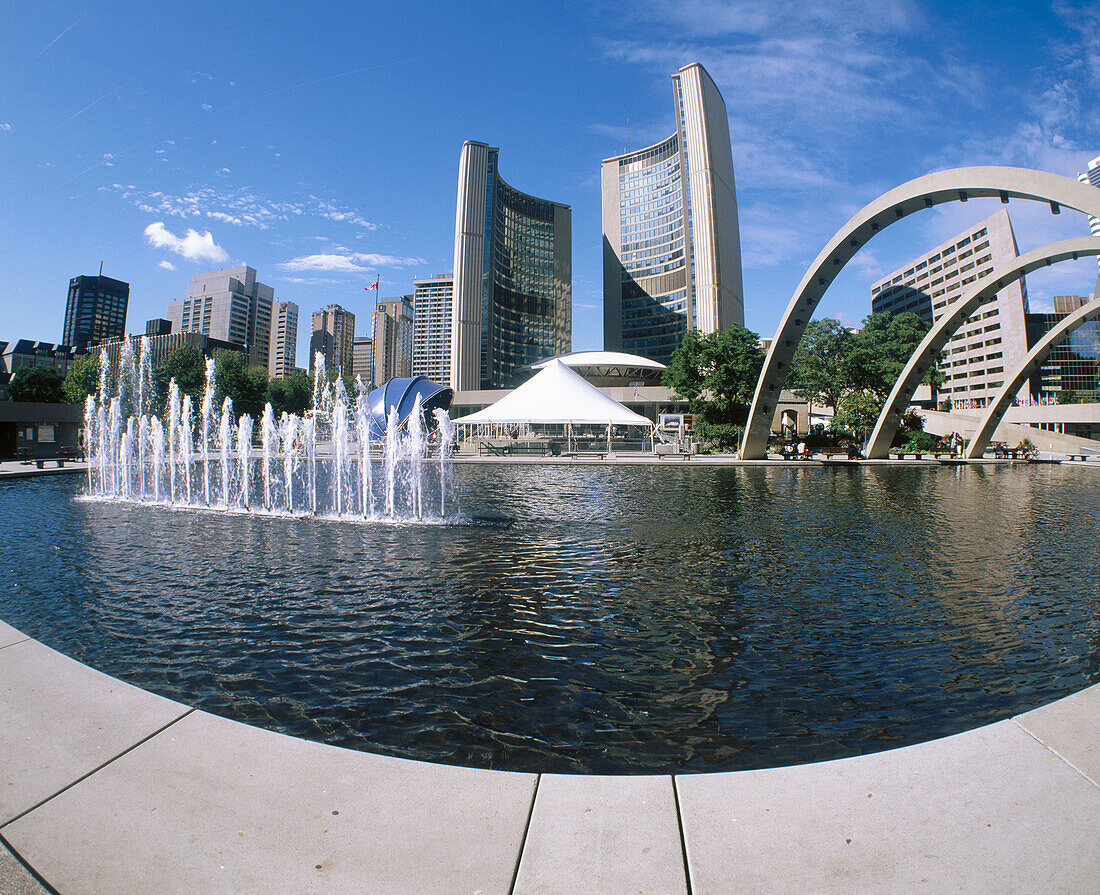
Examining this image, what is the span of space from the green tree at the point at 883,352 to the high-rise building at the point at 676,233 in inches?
1412

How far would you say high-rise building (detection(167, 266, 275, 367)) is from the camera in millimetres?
178875

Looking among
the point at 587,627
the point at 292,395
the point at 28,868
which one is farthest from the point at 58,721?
the point at 292,395

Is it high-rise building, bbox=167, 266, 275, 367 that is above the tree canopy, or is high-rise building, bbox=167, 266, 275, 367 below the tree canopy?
above

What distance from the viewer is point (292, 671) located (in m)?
4.73

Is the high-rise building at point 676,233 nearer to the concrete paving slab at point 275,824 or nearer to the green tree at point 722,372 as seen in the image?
the green tree at point 722,372

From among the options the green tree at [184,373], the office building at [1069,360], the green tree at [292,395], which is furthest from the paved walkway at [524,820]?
the office building at [1069,360]

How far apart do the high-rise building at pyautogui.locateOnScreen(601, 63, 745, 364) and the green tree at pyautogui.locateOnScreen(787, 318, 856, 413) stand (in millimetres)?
39433

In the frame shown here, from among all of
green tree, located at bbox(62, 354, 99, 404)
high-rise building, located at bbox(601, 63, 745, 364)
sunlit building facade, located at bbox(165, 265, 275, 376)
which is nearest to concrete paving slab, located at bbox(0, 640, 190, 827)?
green tree, located at bbox(62, 354, 99, 404)

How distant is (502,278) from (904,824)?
381ft

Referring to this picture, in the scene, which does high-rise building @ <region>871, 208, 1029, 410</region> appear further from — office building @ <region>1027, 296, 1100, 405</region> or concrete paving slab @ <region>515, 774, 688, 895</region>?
concrete paving slab @ <region>515, 774, 688, 895</region>

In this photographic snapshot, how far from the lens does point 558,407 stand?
119ft

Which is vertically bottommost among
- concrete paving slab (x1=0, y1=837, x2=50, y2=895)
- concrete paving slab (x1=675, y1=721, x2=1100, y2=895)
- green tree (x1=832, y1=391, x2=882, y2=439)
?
concrete paving slab (x1=0, y1=837, x2=50, y2=895)

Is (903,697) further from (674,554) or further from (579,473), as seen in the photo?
(579,473)

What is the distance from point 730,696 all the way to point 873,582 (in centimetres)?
422
